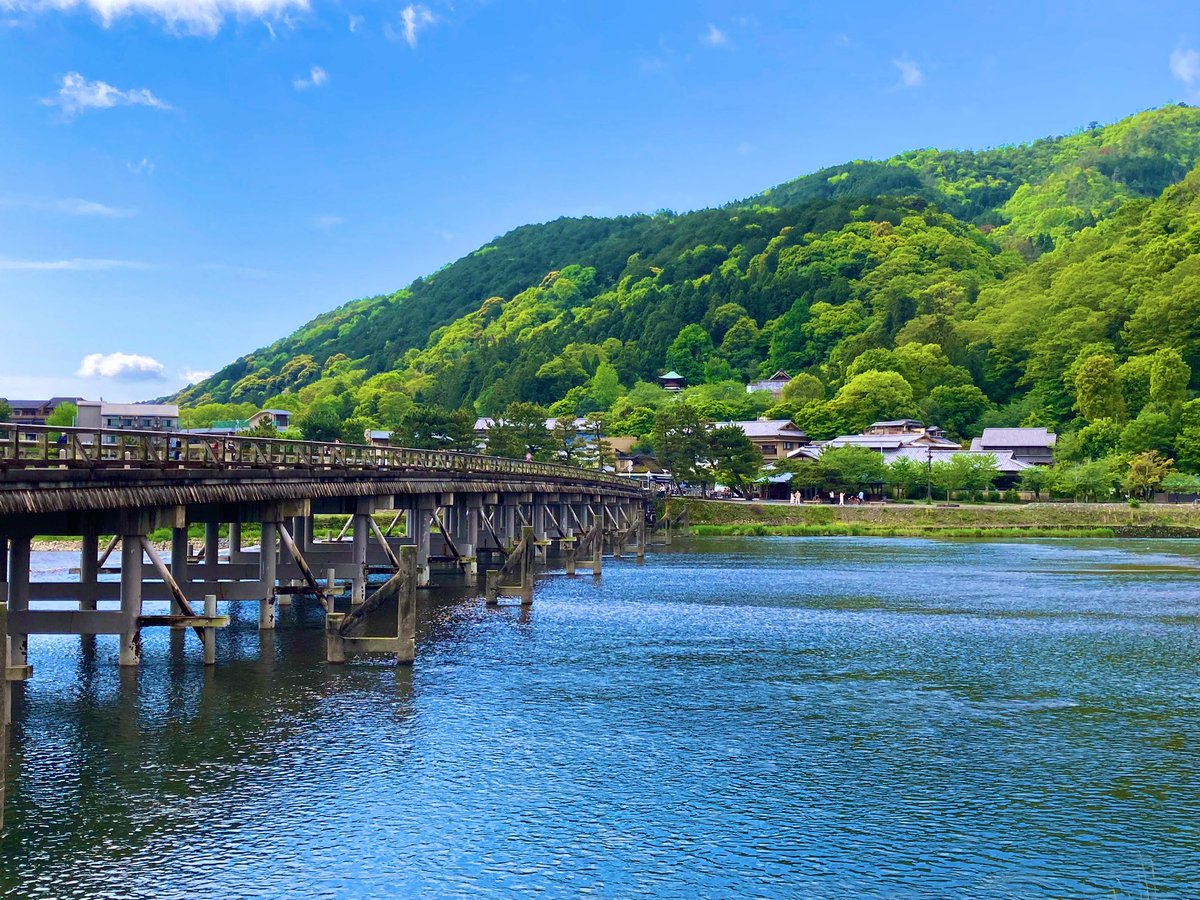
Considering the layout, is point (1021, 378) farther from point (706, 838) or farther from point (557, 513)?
point (706, 838)

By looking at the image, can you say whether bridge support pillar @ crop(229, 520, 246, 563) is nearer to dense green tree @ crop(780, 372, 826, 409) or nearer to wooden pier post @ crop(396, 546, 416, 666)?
wooden pier post @ crop(396, 546, 416, 666)

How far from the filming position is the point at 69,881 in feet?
55.6

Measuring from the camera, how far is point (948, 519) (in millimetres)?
115375

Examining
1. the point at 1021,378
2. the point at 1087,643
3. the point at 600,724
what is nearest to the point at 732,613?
the point at 1087,643

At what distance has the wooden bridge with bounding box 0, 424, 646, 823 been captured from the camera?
2558 cm

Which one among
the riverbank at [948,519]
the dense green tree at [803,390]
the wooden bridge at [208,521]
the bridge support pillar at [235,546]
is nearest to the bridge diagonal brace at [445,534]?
the wooden bridge at [208,521]

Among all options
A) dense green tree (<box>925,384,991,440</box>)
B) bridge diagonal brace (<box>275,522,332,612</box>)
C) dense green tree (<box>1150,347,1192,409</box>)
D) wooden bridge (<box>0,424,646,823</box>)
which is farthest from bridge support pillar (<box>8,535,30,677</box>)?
dense green tree (<box>925,384,991,440</box>)

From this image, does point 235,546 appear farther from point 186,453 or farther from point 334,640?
point 186,453

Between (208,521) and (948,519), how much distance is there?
299 ft

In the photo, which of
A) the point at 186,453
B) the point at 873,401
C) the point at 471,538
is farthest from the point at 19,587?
the point at 873,401

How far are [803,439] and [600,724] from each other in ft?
426

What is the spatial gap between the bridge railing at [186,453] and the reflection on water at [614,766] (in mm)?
5435

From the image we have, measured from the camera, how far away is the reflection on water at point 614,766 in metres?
18.1

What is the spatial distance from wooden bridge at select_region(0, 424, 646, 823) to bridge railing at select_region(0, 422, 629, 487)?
60mm
